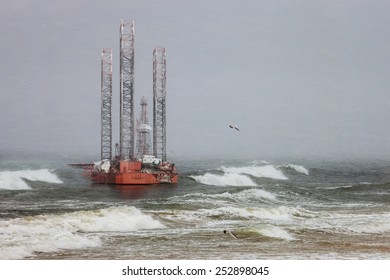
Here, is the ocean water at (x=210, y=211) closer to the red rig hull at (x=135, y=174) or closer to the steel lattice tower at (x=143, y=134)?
the red rig hull at (x=135, y=174)

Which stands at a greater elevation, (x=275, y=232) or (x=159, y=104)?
(x=159, y=104)

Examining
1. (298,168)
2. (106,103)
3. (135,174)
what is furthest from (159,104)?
(298,168)

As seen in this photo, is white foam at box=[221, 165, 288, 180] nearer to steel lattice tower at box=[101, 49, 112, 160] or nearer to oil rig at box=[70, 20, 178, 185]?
oil rig at box=[70, 20, 178, 185]

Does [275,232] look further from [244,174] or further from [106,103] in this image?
[106,103]

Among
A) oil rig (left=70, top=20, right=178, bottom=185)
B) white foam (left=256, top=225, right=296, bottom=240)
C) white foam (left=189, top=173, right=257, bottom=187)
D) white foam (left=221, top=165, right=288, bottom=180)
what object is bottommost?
white foam (left=256, top=225, right=296, bottom=240)

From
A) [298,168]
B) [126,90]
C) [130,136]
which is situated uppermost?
[126,90]

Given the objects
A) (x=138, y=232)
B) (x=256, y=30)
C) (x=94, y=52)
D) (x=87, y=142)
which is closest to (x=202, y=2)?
→ (x=256, y=30)

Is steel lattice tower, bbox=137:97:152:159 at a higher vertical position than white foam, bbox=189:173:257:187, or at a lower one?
higher

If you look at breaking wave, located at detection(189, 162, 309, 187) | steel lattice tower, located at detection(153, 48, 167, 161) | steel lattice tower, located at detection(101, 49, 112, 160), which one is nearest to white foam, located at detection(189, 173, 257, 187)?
breaking wave, located at detection(189, 162, 309, 187)
